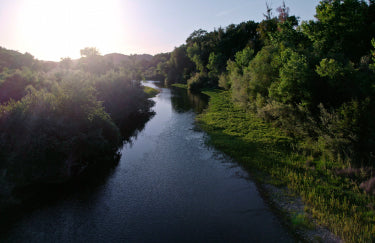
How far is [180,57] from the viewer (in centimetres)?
13975

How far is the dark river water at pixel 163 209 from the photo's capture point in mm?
13734

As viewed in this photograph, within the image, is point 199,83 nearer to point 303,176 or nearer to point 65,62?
point 65,62

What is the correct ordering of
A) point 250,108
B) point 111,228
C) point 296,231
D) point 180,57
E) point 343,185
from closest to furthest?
point 296,231, point 111,228, point 343,185, point 250,108, point 180,57

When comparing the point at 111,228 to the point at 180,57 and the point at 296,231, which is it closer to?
the point at 296,231

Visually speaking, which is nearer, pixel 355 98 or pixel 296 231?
pixel 296 231

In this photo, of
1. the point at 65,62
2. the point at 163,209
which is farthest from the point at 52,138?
the point at 65,62

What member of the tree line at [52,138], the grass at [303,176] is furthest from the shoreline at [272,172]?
the tree line at [52,138]

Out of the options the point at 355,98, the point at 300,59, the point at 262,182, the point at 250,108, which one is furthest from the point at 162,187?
the point at 250,108

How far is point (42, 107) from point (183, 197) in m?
15.7

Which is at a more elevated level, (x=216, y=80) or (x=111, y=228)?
(x=216, y=80)

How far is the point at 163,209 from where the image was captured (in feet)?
53.4

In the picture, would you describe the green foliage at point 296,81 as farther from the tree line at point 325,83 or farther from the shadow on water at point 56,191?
the shadow on water at point 56,191

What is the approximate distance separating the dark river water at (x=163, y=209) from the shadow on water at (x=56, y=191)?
307 mm

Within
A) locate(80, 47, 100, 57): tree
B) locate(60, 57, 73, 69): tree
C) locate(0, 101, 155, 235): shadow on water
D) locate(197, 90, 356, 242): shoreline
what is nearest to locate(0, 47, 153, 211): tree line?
locate(0, 101, 155, 235): shadow on water
